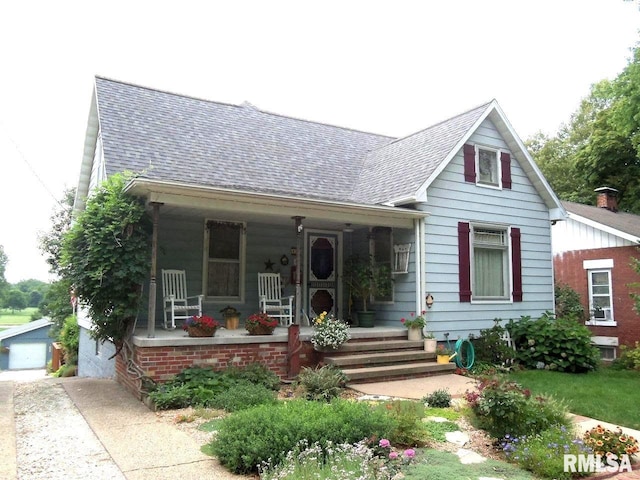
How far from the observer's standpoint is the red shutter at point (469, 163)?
10617 mm

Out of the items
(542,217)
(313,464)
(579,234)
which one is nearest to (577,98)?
(579,234)

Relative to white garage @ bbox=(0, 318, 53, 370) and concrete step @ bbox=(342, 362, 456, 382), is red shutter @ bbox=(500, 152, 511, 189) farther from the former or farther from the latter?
white garage @ bbox=(0, 318, 53, 370)

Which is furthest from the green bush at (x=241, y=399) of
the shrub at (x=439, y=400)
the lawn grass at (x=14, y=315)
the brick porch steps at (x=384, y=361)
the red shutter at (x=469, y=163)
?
the lawn grass at (x=14, y=315)

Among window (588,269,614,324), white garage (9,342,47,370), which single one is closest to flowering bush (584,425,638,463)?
window (588,269,614,324)

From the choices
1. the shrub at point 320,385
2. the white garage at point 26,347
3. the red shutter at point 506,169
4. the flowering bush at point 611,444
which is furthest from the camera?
the white garage at point 26,347

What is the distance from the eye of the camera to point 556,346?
1002cm

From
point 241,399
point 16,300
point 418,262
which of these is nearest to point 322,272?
point 418,262

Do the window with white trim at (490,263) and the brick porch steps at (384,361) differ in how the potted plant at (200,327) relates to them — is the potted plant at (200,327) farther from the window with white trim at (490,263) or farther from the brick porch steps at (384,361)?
the window with white trim at (490,263)

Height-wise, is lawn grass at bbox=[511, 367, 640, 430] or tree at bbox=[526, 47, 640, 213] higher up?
tree at bbox=[526, 47, 640, 213]

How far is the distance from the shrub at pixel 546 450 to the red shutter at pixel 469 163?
6.86 meters

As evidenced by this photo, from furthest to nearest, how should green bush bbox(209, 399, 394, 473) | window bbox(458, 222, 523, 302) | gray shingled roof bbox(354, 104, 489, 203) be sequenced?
window bbox(458, 222, 523, 302)
gray shingled roof bbox(354, 104, 489, 203)
green bush bbox(209, 399, 394, 473)

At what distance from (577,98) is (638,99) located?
18.6 metres

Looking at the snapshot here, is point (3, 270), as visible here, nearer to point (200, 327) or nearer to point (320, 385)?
point (200, 327)

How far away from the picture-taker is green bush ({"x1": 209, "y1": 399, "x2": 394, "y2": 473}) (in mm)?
3930
